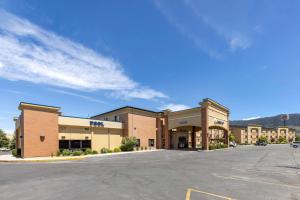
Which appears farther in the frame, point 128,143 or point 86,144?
point 128,143

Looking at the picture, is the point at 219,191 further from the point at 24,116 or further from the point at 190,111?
the point at 190,111

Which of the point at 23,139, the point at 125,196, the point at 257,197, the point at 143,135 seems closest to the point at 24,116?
the point at 23,139

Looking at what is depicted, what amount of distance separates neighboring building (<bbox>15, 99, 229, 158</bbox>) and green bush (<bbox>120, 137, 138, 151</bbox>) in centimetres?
171

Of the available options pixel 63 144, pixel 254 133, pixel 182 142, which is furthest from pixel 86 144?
pixel 254 133

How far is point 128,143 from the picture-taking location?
4853 cm

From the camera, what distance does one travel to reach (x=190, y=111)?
5478cm

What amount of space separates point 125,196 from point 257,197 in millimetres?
5176

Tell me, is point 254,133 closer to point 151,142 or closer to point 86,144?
point 151,142

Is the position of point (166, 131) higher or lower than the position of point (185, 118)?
lower

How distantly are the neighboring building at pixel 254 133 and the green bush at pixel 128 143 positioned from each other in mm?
91348

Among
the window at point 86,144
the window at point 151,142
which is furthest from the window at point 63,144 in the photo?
the window at point 151,142

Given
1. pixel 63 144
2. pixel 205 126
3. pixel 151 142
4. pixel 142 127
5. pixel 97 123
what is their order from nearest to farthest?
1. pixel 63 144
2. pixel 97 123
3. pixel 205 126
4. pixel 142 127
5. pixel 151 142

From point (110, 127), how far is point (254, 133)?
10678cm

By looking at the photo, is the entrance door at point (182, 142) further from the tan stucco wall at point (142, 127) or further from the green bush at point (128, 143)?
the green bush at point (128, 143)
